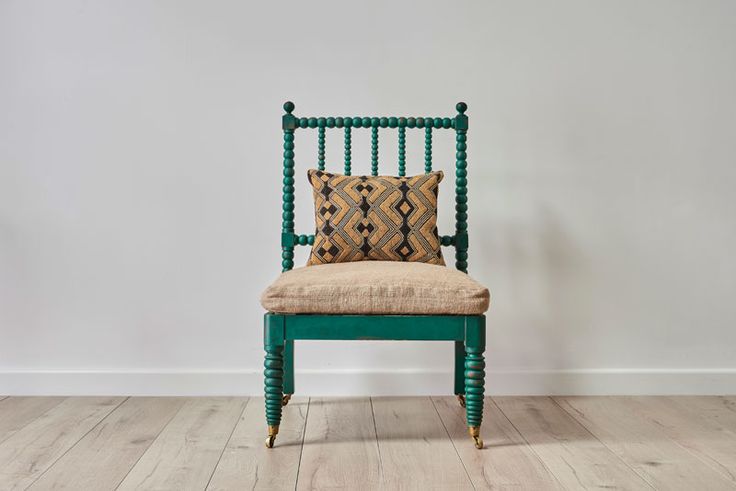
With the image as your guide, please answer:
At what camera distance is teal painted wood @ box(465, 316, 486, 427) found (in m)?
1.65

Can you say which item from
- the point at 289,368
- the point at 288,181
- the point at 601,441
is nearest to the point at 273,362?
the point at 289,368

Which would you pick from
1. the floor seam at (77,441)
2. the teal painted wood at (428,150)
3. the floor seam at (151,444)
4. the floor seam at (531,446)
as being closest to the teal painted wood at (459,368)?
the floor seam at (531,446)

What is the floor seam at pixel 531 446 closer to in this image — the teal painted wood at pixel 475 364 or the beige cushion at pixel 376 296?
the teal painted wood at pixel 475 364

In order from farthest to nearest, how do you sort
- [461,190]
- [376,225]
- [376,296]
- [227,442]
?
[461,190] → [376,225] → [227,442] → [376,296]

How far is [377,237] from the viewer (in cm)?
193

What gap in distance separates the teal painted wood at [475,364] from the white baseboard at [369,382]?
23.2 inches

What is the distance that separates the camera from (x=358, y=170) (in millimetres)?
2322

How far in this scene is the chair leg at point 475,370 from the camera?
1.65 m

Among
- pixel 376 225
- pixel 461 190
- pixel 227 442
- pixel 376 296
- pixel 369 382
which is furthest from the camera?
pixel 369 382

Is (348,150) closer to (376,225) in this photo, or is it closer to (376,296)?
(376,225)

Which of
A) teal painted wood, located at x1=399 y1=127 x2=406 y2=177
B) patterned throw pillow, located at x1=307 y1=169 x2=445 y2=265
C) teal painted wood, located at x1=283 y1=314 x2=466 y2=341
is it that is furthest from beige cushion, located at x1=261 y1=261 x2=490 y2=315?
teal painted wood, located at x1=399 y1=127 x2=406 y2=177

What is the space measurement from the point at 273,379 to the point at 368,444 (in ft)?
0.92

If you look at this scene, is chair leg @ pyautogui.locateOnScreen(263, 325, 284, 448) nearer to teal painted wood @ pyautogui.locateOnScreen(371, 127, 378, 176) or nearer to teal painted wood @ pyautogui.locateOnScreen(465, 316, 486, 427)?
teal painted wood @ pyautogui.locateOnScreen(465, 316, 486, 427)

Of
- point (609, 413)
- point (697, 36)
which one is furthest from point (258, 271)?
point (697, 36)
